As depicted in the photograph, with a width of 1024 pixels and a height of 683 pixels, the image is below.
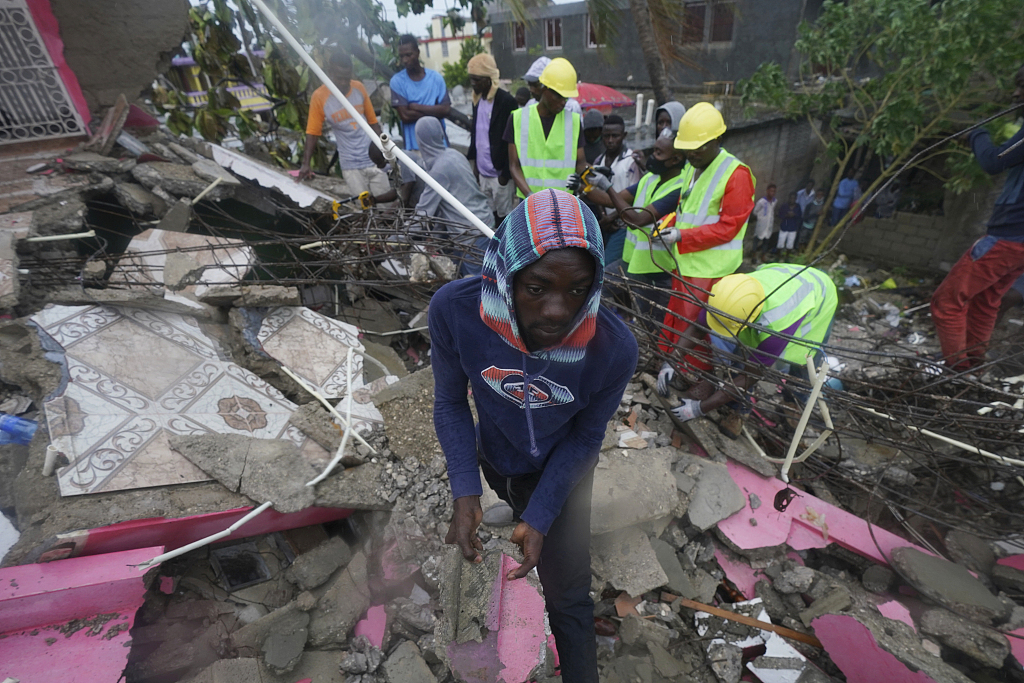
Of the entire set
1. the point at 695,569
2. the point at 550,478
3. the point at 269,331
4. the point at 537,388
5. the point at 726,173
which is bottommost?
the point at 695,569

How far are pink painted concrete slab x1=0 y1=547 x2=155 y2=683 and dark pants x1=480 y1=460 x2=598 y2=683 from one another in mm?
1757

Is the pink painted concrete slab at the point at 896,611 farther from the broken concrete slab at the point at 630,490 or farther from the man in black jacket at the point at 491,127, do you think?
the man in black jacket at the point at 491,127

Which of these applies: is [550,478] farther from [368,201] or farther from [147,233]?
[147,233]

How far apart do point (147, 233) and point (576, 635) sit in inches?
191

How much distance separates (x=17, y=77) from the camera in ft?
15.6

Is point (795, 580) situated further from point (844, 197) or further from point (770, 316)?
point (844, 197)

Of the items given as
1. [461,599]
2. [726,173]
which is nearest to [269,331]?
[461,599]

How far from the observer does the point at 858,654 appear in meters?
2.18

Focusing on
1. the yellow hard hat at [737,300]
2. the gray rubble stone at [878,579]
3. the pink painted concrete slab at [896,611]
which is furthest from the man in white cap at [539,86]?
the pink painted concrete slab at [896,611]

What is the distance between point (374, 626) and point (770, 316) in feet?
9.23

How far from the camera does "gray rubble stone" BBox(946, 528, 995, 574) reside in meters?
2.81

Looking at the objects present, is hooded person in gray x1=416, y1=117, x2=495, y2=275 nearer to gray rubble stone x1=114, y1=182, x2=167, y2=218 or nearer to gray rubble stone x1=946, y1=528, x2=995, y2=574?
gray rubble stone x1=114, y1=182, x2=167, y2=218

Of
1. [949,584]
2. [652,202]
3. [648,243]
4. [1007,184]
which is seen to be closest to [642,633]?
[949,584]

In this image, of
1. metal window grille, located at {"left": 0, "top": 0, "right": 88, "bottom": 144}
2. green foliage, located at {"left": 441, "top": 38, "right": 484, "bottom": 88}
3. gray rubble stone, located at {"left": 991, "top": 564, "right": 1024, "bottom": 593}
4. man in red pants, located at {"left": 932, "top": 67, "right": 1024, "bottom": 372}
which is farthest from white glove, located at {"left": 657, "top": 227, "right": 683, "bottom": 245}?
green foliage, located at {"left": 441, "top": 38, "right": 484, "bottom": 88}
